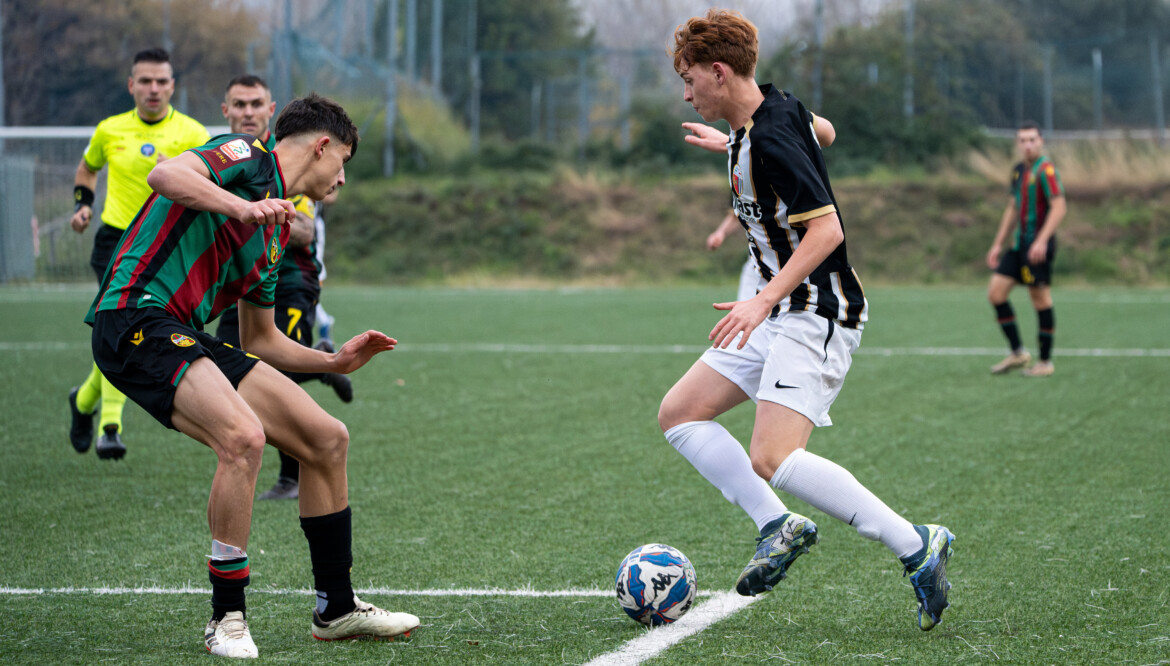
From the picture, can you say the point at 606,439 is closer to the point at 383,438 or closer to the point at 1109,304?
the point at 383,438

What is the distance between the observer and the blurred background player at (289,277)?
552 cm

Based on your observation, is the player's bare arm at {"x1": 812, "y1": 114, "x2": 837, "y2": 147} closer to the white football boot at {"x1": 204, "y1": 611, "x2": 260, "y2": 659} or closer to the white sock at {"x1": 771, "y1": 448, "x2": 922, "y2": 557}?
the white sock at {"x1": 771, "y1": 448, "x2": 922, "y2": 557}

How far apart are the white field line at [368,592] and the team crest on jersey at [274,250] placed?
1.20m

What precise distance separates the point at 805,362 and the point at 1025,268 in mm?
7149

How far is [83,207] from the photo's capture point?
6957mm

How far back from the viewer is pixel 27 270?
2194 cm

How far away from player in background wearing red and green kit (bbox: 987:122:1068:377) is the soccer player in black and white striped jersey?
21.5 feet

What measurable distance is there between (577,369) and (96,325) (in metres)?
6.80

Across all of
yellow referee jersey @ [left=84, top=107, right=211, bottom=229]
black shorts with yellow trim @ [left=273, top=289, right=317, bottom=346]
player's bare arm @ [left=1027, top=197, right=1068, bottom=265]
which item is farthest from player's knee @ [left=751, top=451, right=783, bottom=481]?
player's bare arm @ [left=1027, top=197, right=1068, bottom=265]

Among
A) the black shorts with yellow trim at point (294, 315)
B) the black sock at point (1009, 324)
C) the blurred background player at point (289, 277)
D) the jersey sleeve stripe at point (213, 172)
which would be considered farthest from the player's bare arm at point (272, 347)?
the black sock at point (1009, 324)

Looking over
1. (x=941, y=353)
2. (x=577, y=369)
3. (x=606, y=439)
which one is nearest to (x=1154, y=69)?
(x=941, y=353)

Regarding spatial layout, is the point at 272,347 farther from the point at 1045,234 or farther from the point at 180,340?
the point at 1045,234

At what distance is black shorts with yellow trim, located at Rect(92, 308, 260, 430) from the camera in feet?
10.6

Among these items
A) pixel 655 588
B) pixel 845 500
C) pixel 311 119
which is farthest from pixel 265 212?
pixel 845 500
